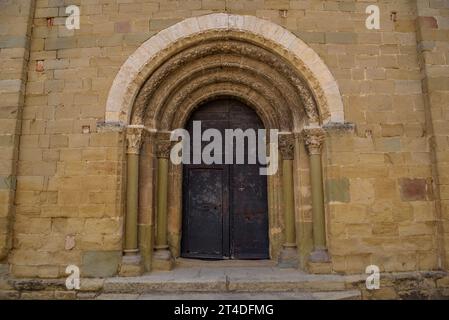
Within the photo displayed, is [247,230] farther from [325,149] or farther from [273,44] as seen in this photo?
[273,44]

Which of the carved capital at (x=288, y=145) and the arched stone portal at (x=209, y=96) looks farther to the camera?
the carved capital at (x=288, y=145)

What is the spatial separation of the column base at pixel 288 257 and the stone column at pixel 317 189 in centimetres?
39

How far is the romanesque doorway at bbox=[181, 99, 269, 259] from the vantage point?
198 inches

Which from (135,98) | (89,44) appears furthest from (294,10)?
(89,44)

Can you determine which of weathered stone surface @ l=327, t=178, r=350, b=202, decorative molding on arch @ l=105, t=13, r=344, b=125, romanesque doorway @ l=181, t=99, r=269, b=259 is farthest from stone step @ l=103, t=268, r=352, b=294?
decorative molding on arch @ l=105, t=13, r=344, b=125

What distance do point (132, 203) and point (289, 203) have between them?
7.63 ft

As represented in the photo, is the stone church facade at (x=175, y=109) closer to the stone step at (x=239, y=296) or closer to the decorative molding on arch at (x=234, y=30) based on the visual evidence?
the decorative molding on arch at (x=234, y=30)

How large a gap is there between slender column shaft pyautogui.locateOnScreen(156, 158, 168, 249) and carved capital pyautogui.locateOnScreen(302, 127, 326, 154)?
2.17 metres

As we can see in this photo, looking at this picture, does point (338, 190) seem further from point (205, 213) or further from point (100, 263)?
point (100, 263)

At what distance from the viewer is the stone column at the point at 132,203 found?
4172 millimetres

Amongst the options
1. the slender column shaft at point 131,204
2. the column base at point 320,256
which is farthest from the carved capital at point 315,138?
the slender column shaft at point 131,204

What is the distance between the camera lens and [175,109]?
495cm

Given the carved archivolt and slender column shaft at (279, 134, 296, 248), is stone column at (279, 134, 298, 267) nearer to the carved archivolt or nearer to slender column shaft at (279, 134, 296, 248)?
slender column shaft at (279, 134, 296, 248)

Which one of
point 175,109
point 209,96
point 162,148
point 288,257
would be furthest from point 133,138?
point 288,257
